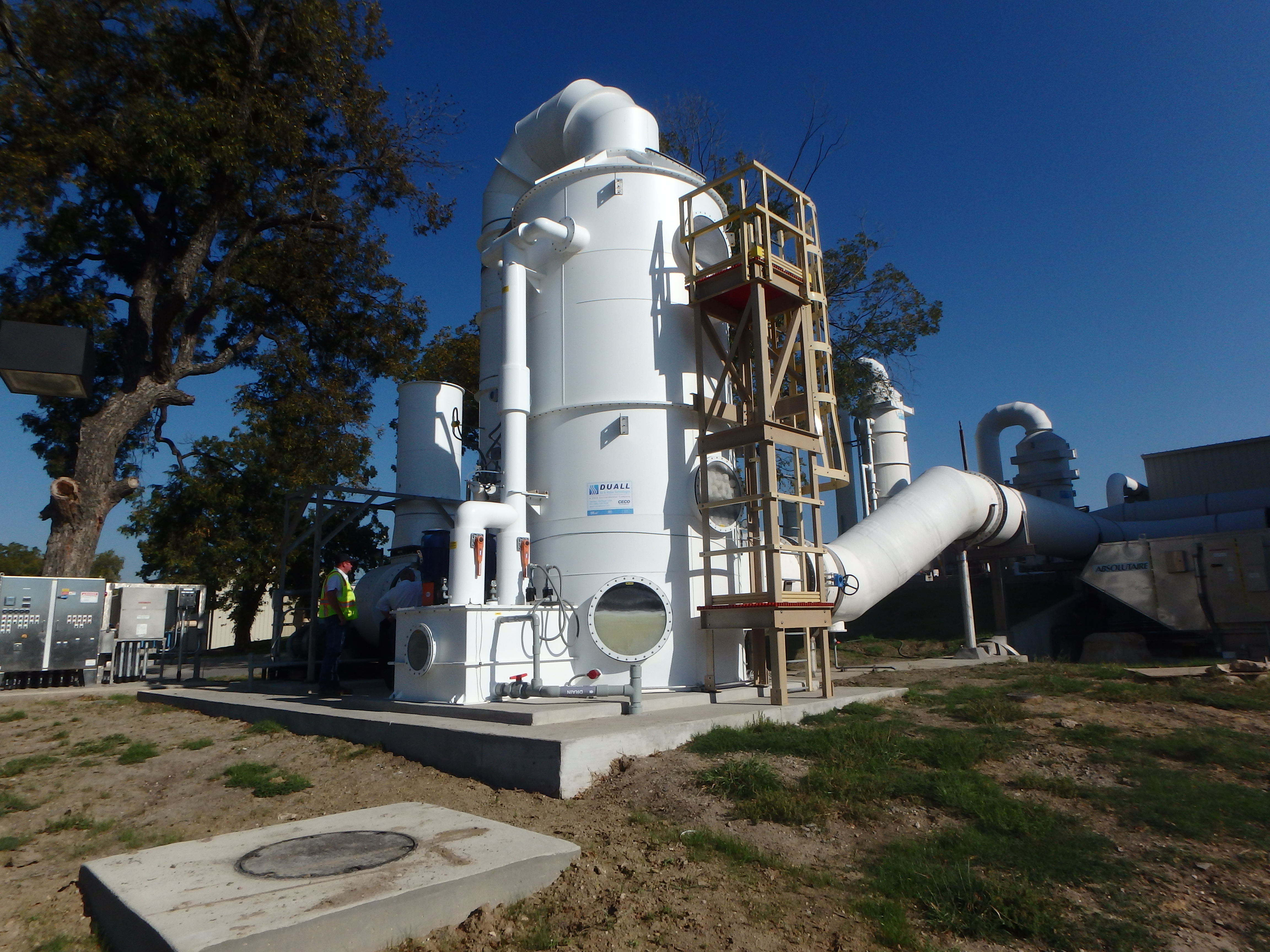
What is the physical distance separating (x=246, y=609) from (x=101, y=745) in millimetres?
20520

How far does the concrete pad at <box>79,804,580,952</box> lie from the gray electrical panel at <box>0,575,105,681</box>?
46.6 ft

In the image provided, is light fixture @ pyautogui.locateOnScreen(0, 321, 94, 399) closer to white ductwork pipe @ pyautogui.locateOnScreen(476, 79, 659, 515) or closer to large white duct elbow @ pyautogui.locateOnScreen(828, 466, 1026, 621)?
white ductwork pipe @ pyautogui.locateOnScreen(476, 79, 659, 515)

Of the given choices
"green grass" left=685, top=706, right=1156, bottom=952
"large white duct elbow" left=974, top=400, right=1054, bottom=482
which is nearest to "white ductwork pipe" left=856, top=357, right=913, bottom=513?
"large white duct elbow" left=974, top=400, right=1054, bottom=482

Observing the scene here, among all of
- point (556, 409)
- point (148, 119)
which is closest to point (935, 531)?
point (556, 409)

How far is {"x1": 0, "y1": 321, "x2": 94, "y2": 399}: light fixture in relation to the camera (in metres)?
5.28

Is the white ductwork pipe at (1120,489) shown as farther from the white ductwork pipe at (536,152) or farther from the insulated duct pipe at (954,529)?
the white ductwork pipe at (536,152)

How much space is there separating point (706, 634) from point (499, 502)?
344 cm

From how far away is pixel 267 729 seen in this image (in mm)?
10070

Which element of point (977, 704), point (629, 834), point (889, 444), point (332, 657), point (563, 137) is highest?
point (563, 137)

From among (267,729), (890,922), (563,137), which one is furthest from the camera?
(563,137)

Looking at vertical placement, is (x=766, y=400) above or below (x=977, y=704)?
above

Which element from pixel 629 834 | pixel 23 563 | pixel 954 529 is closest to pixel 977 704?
pixel 629 834

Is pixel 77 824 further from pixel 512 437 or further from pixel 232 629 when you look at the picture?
pixel 232 629

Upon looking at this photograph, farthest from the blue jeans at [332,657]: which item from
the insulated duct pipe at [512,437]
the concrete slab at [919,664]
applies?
the concrete slab at [919,664]
